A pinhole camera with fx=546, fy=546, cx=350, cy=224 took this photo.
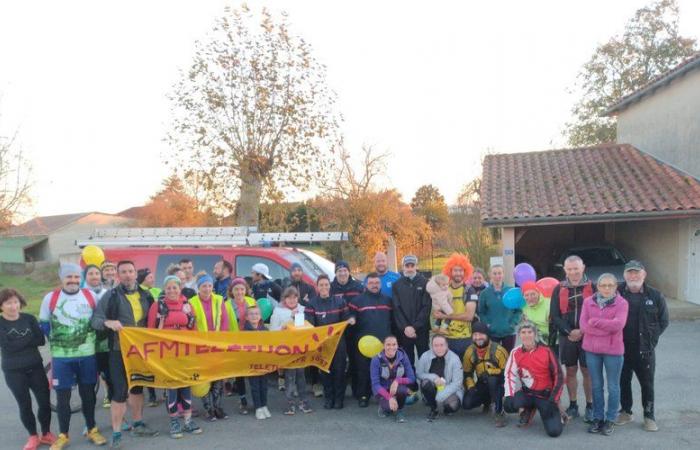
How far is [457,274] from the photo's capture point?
6.65m

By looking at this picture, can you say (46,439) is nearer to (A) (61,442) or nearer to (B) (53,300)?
(A) (61,442)

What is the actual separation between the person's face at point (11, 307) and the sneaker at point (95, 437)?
4.69ft

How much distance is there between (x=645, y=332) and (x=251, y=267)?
5.54 meters

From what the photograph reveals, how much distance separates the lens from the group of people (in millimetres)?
5418

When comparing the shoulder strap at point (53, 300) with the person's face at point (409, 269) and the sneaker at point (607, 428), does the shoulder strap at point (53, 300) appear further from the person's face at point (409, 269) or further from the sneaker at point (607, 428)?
the sneaker at point (607, 428)

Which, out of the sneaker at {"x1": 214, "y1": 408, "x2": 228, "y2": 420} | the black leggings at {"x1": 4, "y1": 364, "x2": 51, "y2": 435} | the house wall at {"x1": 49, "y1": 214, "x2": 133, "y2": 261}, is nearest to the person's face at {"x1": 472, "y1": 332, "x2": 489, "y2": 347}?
the sneaker at {"x1": 214, "y1": 408, "x2": 228, "y2": 420}

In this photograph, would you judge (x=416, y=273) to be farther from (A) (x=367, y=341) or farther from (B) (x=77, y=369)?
(B) (x=77, y=369)

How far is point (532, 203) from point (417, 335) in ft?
28.5

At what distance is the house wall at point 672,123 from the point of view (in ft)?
47.0

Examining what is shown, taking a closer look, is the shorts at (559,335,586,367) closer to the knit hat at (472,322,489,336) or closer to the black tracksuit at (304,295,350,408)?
the knit hat at (472,322,489,336)

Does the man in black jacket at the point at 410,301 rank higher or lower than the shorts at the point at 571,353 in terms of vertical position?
higher

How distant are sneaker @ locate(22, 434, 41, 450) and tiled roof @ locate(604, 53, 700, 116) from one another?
15.5 m

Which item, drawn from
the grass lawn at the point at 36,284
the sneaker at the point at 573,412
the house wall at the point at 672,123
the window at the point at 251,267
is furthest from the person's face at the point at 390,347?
the grass lawn at the point at 36,284

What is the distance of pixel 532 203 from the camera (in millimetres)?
14352
